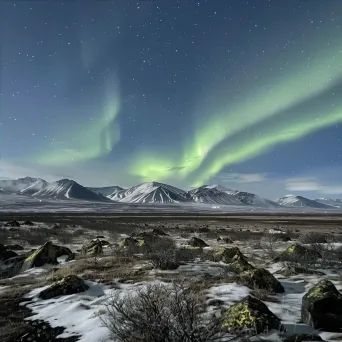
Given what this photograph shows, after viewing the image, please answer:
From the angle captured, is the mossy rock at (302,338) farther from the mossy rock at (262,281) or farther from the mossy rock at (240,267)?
the mossy rock at (240,267)

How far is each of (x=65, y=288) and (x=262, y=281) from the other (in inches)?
235

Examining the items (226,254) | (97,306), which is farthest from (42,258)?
(226,254)

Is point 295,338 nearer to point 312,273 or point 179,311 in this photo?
point 179,311

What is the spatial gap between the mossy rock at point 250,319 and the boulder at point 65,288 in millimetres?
5093

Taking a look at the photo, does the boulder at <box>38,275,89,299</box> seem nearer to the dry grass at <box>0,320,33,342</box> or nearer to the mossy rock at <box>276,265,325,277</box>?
the dry grass at <box>0,320,33,342</box>

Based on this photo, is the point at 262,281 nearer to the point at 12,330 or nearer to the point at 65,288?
the point at 65,288

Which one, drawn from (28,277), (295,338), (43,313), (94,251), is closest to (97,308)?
(43,313)

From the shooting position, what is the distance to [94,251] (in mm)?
17219

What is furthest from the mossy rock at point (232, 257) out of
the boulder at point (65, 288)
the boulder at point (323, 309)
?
the boulder at point (65, 288)

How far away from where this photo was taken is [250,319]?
5.86 meters

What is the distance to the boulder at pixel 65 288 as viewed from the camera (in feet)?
29.6

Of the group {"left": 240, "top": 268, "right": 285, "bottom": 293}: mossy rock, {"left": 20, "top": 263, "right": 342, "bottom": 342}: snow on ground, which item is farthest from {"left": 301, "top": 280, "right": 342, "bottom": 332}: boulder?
{"left": 240, "top": 268, "right": 285, "bottom": 293}: mossy rock

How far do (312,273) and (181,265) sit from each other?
5.02 m

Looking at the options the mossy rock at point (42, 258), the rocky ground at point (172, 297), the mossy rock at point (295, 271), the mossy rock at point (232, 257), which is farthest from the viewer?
the mossy rock at point (42, 258)
